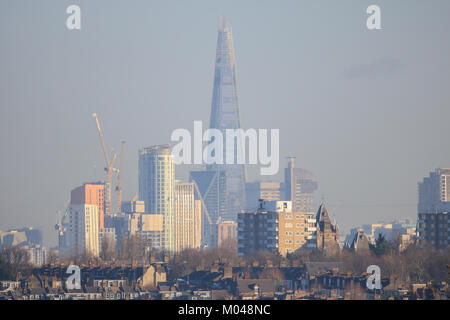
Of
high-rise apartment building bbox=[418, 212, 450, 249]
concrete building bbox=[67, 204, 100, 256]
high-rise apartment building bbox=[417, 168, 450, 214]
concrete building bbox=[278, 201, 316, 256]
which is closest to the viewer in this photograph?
high-rise apartment building bbox=[418, 212, 450, 249]

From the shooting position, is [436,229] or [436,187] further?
[436,187]

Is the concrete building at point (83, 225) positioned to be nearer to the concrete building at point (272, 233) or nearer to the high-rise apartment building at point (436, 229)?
the concrete building at point (272, 233)

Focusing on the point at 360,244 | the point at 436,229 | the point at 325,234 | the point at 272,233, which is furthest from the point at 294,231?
the point at 436,229

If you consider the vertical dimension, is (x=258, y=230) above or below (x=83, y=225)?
above

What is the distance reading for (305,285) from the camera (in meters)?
Result: 61.3

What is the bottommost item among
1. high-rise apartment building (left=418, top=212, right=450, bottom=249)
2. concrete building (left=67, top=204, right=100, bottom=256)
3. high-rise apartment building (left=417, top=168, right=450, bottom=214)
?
concrete building (left=67, top=204, right=100, bottom=256)

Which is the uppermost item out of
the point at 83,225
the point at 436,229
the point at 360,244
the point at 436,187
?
the point at 436,187

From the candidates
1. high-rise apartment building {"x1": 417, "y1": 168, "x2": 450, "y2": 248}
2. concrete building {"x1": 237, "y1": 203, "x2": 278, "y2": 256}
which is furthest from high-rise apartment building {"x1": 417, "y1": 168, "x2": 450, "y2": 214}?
concrete building {"x1": 237, "y1": 203, "x2": 278, "y2": 256}

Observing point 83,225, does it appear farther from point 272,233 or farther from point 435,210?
point 272,233

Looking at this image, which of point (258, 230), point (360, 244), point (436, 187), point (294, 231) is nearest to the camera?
point (360, 244)

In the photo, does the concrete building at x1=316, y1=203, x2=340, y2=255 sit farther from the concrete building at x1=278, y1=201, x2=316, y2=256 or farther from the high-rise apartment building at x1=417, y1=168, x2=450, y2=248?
the high-rise apartment building at x1=417, y1=168, x2=450, y2=248

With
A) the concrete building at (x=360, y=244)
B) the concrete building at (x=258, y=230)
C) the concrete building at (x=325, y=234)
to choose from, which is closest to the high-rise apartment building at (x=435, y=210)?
the concrete building at (x=360, y=244)
